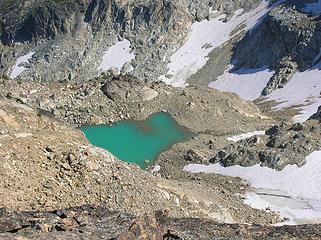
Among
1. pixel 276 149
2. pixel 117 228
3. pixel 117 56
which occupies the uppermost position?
pixel 117 228

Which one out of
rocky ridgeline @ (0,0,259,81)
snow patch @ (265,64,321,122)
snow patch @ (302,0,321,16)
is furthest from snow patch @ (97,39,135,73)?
snow patch @ (265,64,321,122)

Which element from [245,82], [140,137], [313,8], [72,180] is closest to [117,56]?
[245,82]

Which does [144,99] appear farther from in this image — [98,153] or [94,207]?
[94,207]

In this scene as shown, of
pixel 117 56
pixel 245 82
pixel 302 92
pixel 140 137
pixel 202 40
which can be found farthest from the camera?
pixel 117 56

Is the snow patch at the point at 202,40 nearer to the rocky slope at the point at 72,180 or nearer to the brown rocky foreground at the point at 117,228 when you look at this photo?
the rocky slope at the point at 72,180

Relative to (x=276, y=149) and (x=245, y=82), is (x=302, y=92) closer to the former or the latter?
(x=245, y=82)

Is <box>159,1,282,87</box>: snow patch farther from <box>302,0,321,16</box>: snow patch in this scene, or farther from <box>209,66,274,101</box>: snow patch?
<box>302,0,321,16</box>: snow patch

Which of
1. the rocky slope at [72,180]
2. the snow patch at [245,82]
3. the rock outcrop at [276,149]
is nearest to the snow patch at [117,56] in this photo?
the snow patch at [245,82]
